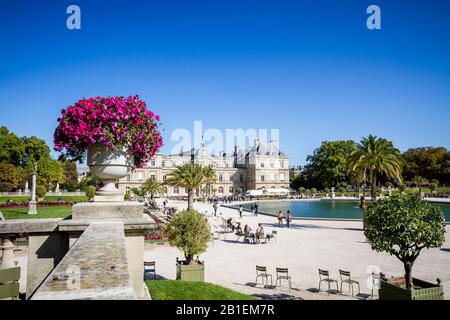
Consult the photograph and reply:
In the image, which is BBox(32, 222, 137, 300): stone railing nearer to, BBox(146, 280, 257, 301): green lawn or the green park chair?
the green park chair

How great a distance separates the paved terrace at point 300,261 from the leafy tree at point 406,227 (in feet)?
6.94

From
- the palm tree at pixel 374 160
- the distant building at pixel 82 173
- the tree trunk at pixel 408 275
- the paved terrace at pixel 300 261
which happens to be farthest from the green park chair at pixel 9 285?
the distant building at pixel 82 173

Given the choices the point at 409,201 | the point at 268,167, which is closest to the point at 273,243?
the point at 409,201

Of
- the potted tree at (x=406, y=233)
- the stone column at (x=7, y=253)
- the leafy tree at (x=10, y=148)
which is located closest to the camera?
the stone column at (x=7, y=253)

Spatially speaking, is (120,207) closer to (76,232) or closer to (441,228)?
(76,232)

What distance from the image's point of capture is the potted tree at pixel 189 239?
8719 millimetres

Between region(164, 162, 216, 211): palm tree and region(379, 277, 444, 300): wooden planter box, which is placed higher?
region(164, 162, 216, 211): palm tree

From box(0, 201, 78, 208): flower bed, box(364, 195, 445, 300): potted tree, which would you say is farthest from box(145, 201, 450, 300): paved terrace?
box(0, 201, 78, 208): flower bed

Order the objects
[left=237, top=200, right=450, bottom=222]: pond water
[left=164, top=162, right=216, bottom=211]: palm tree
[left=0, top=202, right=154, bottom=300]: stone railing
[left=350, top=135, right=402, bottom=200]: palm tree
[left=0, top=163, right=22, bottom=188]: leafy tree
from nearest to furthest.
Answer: [left=0, top=202, right=154, bottom=300]: stone railing, [left=350, top=135, right=402, bottom=200]: palm tree, [left=164, top=162, right=216, bottom=211]: palm tree, [left=237, top=200, right=450, bottom=222]: pond water, [left=0, top=163, right=22, bottom=188]: leafy tree

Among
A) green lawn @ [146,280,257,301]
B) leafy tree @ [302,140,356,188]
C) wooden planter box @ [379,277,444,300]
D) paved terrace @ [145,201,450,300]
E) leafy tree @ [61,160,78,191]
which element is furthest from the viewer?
leafy tree @ [61,160,78,191]

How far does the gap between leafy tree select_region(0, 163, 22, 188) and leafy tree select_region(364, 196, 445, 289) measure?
60.7 meters

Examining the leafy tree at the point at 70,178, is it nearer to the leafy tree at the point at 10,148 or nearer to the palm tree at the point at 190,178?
the leafy tree at the point at 10,148

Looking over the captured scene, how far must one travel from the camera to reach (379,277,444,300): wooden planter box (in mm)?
6285

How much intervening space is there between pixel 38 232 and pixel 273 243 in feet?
43.0
